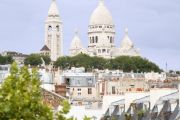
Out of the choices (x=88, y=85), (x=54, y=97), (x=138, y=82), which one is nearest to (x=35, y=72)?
(x=54, y=97)

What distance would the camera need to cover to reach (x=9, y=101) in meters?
31.7

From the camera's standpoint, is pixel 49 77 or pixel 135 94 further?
pixel 49 77

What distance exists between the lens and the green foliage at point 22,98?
3155cm

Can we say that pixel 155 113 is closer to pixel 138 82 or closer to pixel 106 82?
pixel 106 82

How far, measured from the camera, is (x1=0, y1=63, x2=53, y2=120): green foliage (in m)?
31.5

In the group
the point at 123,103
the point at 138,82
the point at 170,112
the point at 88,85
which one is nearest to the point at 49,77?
the point at 88,85

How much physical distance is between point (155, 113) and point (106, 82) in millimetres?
97379

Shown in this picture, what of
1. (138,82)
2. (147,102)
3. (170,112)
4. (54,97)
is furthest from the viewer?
(138,82)

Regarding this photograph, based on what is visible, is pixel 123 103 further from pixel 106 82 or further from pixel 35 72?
pixel 106 82

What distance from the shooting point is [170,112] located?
42.9 meters

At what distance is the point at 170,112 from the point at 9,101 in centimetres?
1240

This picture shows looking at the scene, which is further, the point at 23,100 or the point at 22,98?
the point at 22,98

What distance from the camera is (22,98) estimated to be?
3197 centimetres

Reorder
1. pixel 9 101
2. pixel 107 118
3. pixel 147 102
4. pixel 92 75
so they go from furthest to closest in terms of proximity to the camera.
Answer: pixel 92 75 < pixel 107 118 < pixel 147 102 < pixel 9 101
